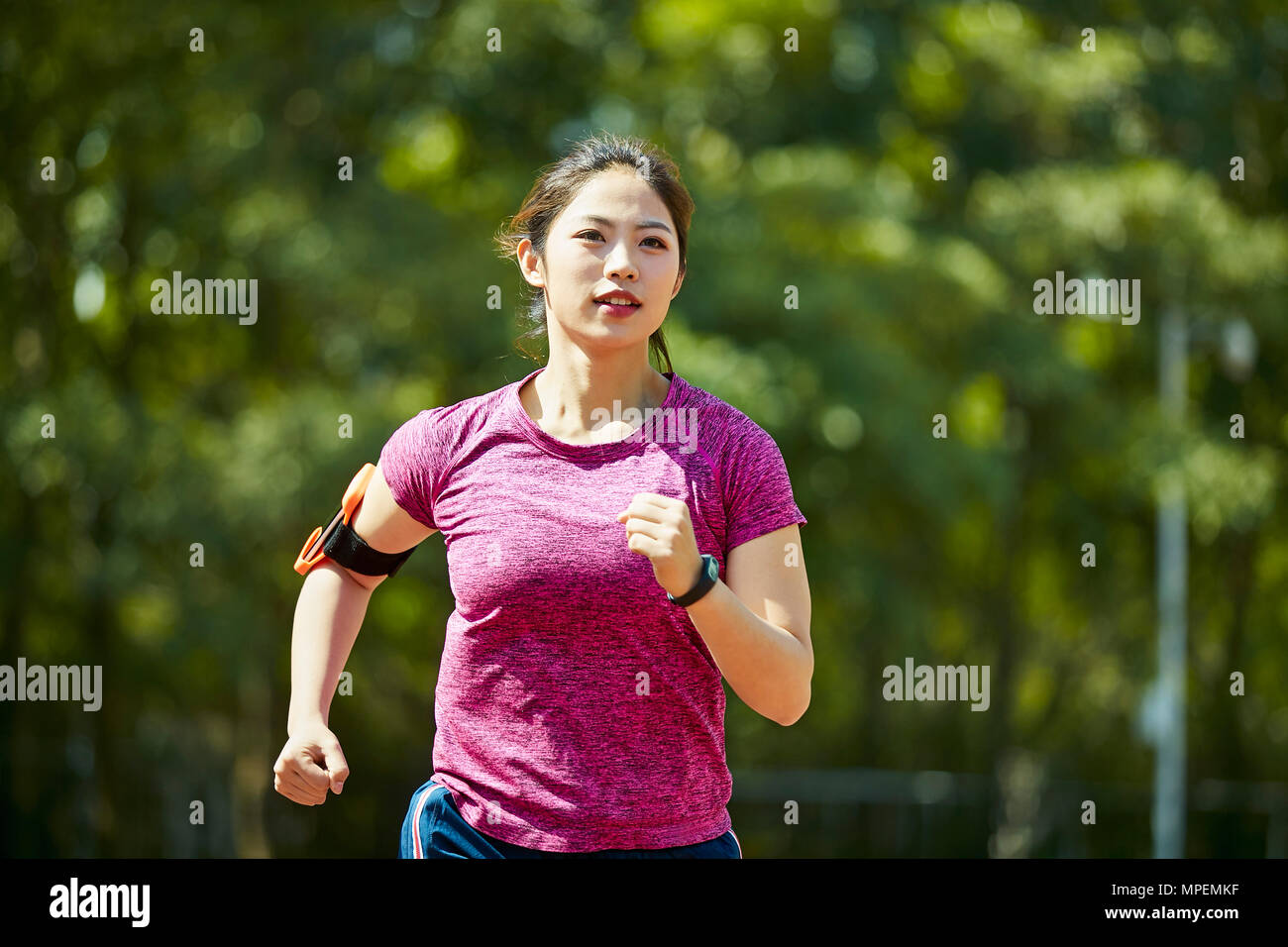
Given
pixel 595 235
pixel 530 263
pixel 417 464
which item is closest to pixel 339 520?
pixel 417 464

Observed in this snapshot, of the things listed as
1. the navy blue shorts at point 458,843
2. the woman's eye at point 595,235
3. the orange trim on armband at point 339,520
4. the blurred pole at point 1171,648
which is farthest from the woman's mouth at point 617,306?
the blurred pole at point 1171,648

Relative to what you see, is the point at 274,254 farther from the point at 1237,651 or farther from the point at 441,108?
the point at 1237,651

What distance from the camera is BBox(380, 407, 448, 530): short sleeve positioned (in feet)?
8.88

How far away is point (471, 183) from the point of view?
13.0 meters

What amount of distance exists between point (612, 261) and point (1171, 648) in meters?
14.7

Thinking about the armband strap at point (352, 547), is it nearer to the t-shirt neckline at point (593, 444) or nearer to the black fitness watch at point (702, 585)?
the t-shirt neckline at point (593, 444)

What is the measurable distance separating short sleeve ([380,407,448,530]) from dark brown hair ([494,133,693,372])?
0.39 meters

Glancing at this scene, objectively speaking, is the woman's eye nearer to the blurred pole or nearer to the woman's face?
the woman's face

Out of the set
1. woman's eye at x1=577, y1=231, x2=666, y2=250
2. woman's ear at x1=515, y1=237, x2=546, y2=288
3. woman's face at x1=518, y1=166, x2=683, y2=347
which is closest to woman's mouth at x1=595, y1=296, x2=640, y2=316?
woman's face at x1=518, y1=166, x2=683, y2=347

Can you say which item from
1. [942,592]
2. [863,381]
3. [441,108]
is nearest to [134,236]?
[441,108]

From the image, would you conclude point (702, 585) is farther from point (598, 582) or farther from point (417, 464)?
point (417, 464)

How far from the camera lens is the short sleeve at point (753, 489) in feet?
8.32

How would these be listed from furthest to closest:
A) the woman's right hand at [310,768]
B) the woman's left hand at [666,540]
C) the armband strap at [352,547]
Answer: the armband strap at [352,547] → the woman's right hand at [310,768] → the woman's left hand at [666,540]

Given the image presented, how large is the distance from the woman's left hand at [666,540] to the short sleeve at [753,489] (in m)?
0.21
